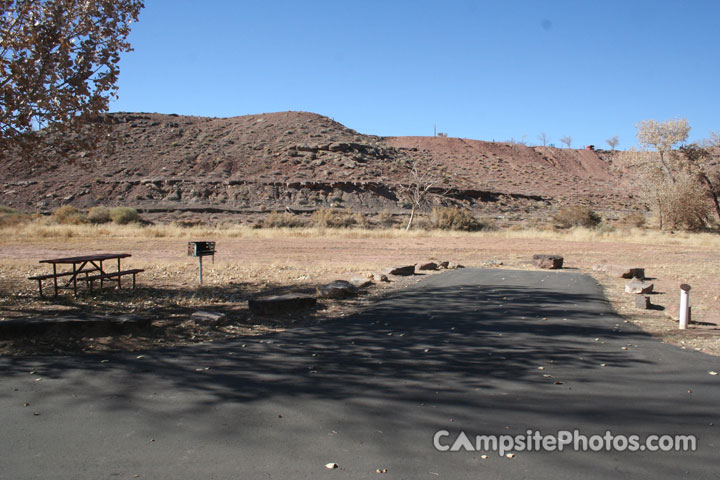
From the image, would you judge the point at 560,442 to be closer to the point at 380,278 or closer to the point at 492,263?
the point at 380,278

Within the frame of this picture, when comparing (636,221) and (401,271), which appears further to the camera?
(636,221)

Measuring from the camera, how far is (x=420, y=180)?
50344 mm

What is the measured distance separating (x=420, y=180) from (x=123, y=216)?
2516 cm

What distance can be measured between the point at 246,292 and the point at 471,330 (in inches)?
228

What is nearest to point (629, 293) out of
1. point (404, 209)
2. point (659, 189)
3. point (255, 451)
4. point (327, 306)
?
point (327, 306)

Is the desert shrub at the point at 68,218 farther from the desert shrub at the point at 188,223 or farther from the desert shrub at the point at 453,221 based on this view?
the desert shrub at the point at 453,221

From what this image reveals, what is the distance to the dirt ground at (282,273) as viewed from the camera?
310 inches

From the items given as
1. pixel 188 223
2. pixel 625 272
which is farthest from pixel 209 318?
pixel 188 223

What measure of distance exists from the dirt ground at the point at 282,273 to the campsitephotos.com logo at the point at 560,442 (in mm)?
3444

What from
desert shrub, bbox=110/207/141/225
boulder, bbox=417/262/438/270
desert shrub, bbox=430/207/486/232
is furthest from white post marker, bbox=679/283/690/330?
desert shrub, bbox=110/207/141/225

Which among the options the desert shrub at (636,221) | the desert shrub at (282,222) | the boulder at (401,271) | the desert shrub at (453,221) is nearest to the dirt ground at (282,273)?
the boulder at (401,271)

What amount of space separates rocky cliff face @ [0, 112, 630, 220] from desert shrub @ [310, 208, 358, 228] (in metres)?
5.02

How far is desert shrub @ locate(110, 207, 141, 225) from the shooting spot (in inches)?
1517

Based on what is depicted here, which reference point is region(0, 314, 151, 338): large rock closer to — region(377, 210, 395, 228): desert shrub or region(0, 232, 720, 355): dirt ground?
region(0, 232, 720, 355): dirt ground
